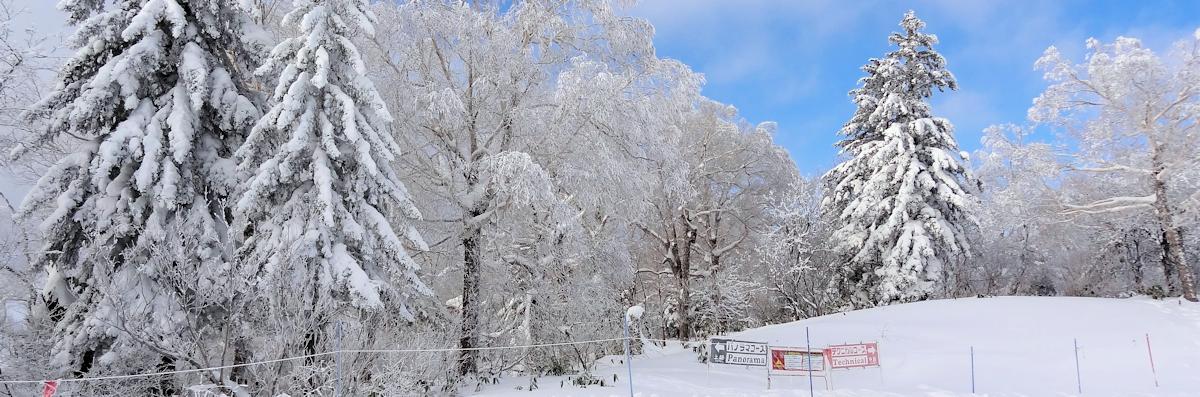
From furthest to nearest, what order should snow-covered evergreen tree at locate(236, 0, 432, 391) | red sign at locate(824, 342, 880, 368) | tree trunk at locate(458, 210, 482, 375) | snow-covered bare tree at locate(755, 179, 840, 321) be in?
1. snow-covered bare tree at locate(755, 179, 840, 321)
2. tree trunk at locate(458, 210, 482, 375)
3. red sign at locate(824, 342, 880, 368)
4. snow-covered evergreen tree at locate(236, 0, 432, 391)

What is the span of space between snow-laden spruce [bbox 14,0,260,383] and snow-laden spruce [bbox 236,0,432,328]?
665 mm

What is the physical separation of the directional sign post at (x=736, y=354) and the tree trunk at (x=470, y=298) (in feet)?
15.2

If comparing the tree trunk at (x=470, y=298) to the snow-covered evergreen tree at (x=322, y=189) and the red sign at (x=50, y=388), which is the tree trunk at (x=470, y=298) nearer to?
the snow-covered evergreen tree at (x=322, y=189)

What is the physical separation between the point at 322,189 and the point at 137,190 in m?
2.83

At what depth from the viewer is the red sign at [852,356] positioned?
12.5 meters

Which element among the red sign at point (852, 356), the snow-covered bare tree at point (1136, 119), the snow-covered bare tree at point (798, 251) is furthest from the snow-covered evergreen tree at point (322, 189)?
the snow-covered bare tree at point (1136, 119)

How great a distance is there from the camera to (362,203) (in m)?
10.3

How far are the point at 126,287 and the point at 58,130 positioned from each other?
252cm

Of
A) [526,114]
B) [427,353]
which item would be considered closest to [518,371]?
[427,353]

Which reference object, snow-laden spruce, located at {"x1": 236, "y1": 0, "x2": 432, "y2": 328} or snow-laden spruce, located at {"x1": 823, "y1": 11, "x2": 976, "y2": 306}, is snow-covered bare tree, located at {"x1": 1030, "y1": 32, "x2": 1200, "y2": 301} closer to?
snow-laden spruce, located at {"x1": 823, "y1": 11, "x2": 976, "y2": 306}

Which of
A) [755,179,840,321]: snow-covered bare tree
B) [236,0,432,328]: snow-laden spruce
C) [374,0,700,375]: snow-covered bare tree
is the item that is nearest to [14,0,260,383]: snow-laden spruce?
[236,0,432,328]: snow-laden spruce

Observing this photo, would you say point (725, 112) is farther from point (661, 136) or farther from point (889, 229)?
point (661, 136)

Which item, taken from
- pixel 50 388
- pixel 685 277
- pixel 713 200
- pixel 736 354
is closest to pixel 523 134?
pixel 736 354

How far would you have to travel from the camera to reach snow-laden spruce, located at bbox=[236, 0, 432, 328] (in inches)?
373
